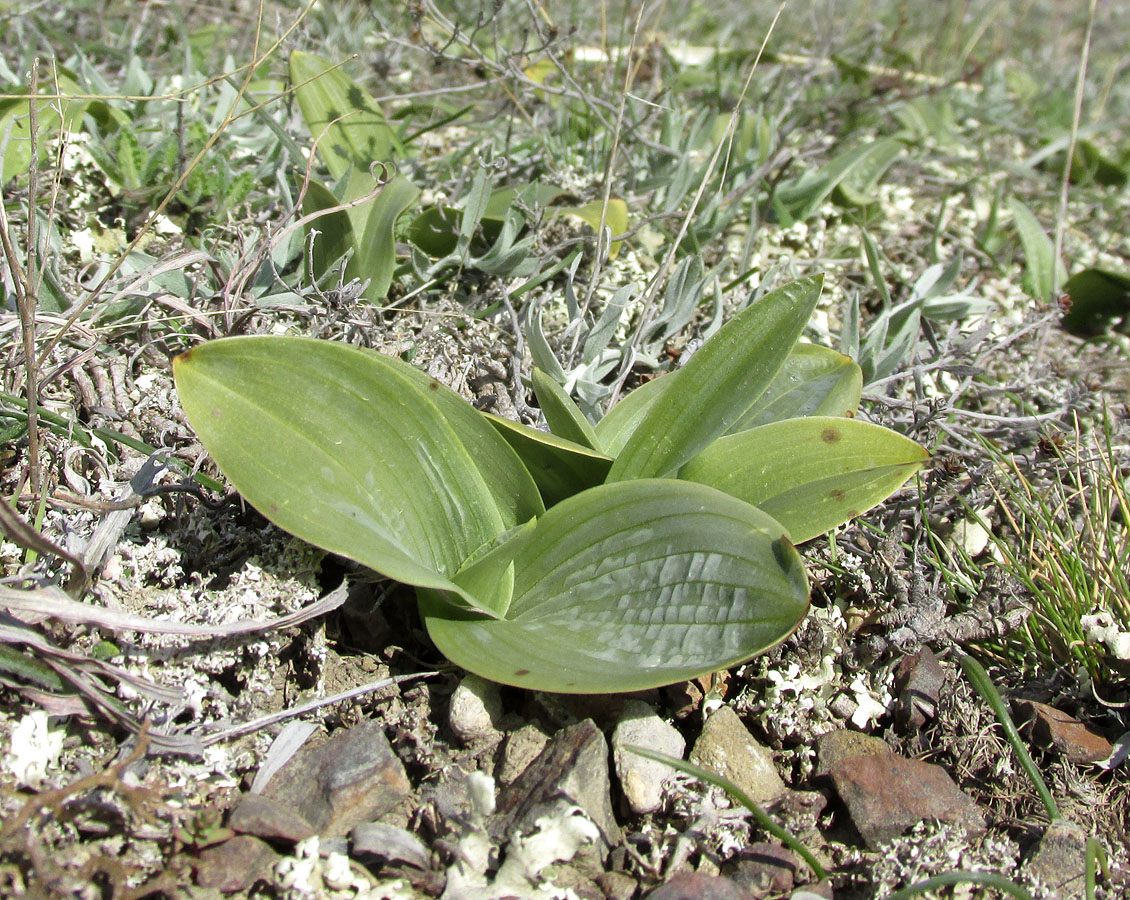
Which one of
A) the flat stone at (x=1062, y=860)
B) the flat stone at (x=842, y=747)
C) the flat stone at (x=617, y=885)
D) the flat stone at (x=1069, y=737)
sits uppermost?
the flat stone at (x=1069, y=737)

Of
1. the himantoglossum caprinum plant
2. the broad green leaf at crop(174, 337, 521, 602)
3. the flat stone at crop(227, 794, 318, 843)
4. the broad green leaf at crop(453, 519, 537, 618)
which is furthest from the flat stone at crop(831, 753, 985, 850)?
the flat stone at crop(227, 794, 318, 843)

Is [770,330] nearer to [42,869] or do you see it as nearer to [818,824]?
[818,824]

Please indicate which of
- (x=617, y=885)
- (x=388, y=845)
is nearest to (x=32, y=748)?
(x=388, y=845)

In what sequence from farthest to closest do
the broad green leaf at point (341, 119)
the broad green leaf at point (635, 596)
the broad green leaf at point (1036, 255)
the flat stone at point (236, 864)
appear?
1. the broad green leaf at point (1036, 255)
2. the broad green leaf at point (341, 119)
3. the broad green leaf at point (635, 596)
4. the flat stone at point (236, 864)

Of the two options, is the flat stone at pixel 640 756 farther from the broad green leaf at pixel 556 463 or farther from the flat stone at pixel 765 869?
the broad green leaf at pixel 556 463

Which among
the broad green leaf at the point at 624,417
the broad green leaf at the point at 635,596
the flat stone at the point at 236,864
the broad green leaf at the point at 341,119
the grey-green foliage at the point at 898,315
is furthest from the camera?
the broad green leaf at the point at 341,119

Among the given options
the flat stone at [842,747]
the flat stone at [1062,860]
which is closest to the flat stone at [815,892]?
the flat stone at [842,747]

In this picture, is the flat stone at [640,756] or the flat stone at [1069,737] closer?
the flat stone at [640,756]
